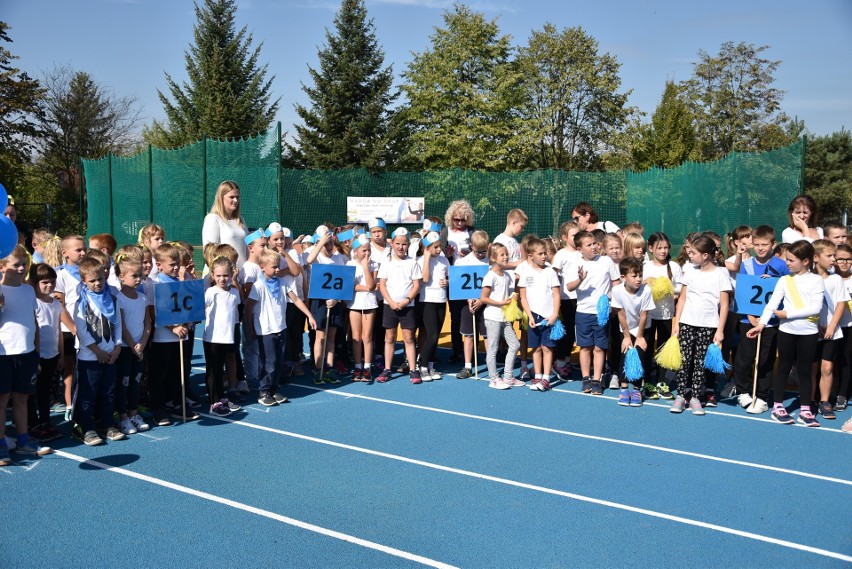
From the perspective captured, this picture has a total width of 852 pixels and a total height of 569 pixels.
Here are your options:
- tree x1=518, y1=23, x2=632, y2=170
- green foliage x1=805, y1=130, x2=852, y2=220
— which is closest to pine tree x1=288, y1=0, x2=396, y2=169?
tree x1=518, y1=23, x2=632, y2=170

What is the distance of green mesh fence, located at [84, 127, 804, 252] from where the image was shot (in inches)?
559

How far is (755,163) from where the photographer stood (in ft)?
44.9

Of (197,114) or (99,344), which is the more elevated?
(197,114)

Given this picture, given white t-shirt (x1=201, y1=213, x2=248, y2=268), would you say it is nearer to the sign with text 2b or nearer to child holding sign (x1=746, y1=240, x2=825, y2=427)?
the sign with text 2b

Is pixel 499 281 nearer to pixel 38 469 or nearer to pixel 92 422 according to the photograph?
pixel 92 422

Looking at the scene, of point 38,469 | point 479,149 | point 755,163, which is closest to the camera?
point 38,469

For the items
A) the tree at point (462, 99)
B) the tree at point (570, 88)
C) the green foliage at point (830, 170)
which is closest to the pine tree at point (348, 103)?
the tree at point (462, 99)

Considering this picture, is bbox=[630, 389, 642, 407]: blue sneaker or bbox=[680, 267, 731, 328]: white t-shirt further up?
bbox=[680, 267, 731, 328]: white t-shirt

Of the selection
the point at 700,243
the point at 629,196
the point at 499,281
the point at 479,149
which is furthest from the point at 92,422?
the point at 479,149

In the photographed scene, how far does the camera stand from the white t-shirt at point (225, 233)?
7367 mm

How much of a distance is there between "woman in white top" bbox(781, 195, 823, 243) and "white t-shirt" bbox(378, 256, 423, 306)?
3.98 meters

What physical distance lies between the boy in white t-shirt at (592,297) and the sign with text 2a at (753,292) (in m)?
1.23

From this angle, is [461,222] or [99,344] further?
[461,222]

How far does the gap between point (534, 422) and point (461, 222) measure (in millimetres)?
2979
